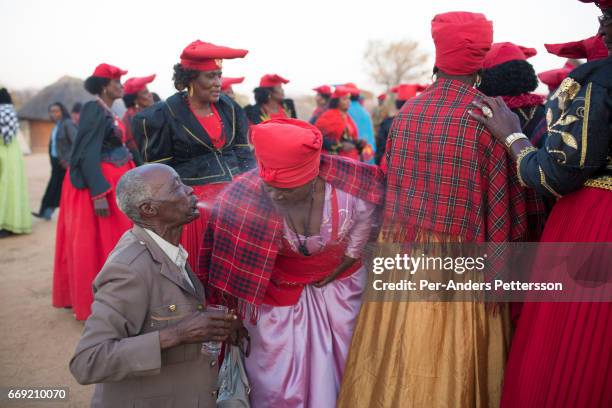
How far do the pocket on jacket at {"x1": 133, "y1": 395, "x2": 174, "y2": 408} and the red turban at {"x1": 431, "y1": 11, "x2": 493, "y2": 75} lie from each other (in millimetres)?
1984

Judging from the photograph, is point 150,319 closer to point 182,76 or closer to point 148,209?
point 148,209

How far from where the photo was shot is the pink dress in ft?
8.86

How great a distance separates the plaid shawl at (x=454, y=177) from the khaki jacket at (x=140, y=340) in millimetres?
1165

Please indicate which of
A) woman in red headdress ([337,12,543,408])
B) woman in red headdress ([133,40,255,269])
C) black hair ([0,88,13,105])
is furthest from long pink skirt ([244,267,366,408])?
black hair ([0,88,13,105])

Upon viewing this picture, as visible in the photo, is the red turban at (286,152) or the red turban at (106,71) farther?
the red turban at (106,71)

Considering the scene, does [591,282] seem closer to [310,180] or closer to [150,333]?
[310,180]

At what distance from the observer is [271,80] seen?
25.1 ft

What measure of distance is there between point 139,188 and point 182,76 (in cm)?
201

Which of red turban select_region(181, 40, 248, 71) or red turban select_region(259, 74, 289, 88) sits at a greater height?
red turban select_region(181, 40, 248, 71)

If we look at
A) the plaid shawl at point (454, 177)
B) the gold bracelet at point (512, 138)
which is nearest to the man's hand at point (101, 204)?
the plaid shawl at point (454, 177)

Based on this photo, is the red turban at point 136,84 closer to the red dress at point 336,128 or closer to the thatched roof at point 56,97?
the red dress at point 336,128

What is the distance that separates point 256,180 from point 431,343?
1208 millimetres

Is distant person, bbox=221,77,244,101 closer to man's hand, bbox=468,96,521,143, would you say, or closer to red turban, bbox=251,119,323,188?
red turban, bbox=251,119,323,188

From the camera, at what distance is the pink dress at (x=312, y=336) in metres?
2.70
